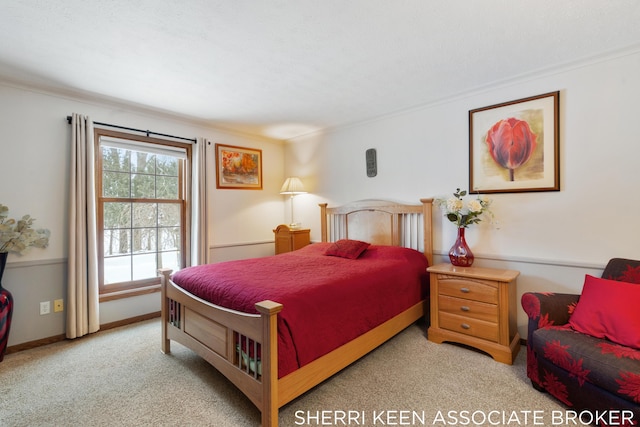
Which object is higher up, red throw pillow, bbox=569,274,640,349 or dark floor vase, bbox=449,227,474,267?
dark floor vase, bbox=449,227,474,267

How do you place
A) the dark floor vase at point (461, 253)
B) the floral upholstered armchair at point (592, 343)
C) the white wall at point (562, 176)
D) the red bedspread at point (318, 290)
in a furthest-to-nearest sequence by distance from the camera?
the dark floor vase at point (461, 253), the white wall at point (562, 176), the red bedspread at point (318, 290), the floral upholstered armchair at point (592, 343)

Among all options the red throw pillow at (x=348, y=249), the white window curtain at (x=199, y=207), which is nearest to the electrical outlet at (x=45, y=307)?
the white window curtain at (x=199, y=207)

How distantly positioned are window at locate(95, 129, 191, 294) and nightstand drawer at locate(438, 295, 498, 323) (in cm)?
309

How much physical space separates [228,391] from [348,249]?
172 centimetres

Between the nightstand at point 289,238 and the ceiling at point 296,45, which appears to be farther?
the nightstand at point 289,238

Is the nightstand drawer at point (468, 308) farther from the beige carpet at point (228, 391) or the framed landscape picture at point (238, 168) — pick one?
the framed landscape picture at point (238, 168)

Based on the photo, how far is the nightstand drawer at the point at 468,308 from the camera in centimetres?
240

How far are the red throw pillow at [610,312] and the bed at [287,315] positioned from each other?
1249 millimetres

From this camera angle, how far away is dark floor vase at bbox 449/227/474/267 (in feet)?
9.08

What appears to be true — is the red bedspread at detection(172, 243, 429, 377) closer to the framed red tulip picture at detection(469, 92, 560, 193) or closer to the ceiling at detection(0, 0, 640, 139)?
the framed red tulip picture at detection(469, 92, 560, 193)

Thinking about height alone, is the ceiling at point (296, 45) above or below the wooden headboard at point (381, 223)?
above

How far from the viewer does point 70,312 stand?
111 inches

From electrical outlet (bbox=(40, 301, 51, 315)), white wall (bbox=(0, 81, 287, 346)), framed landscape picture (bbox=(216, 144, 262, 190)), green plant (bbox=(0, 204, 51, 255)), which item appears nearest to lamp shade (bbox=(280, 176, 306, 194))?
framed landscape picture (bbox=(216, 144, 262, 190))

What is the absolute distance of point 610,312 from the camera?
70.5 inches
